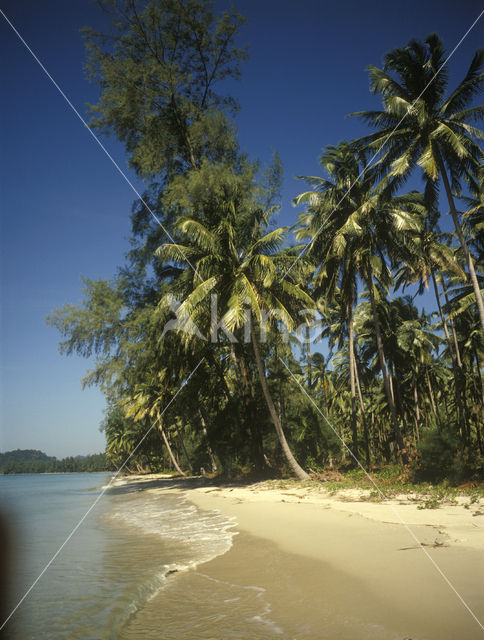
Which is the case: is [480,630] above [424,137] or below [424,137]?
below

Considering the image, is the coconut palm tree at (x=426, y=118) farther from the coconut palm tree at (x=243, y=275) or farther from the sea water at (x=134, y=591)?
the sea water at (x=134, y=591)

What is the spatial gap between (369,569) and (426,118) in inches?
568

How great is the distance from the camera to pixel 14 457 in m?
187

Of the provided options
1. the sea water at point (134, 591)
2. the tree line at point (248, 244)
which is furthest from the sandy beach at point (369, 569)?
the tree line at point (248, 244)

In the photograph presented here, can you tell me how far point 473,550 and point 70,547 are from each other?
7.28 m

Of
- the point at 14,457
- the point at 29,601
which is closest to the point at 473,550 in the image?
the point at 29,601

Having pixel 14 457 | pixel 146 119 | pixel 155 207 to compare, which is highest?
pixel 146 119

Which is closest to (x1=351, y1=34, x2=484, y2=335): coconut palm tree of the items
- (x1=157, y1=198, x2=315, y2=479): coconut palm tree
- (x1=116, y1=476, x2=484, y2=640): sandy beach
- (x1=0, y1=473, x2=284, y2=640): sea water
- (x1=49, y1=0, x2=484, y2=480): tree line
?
(x1=49, y1=0, x2=484, y2=480): tree line

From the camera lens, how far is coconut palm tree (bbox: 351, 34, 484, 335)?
521 inches

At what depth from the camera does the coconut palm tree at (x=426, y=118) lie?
521 inches

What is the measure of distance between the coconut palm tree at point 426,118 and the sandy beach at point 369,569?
31.4 feet

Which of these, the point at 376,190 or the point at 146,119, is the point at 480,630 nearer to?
the point at 376,190

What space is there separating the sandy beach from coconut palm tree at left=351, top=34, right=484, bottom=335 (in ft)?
31.4

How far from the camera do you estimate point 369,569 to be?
4613 mm
